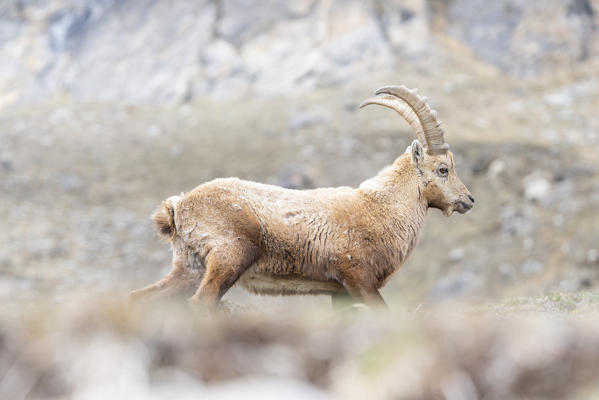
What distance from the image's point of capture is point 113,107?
33250 millimetres

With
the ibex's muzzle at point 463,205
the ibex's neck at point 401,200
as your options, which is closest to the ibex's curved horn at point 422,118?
the ibex's neck at point 401,200

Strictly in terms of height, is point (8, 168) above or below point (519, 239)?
above

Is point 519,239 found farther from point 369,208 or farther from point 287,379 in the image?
point 287,379

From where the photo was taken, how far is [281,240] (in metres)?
6.61

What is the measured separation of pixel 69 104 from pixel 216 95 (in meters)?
7.30

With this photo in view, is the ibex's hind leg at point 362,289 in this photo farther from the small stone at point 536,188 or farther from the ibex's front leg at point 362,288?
the small stone at point 536,188

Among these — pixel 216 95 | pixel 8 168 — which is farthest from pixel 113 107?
pixel 8 168

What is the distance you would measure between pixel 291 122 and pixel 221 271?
23.0 m

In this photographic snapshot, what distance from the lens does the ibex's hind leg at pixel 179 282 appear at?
6410 millimetres

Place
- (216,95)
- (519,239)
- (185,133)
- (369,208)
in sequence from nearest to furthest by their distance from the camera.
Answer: (369,208) < (519,239) < (185,133) < (216,95)

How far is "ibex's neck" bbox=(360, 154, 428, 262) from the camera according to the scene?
730cm

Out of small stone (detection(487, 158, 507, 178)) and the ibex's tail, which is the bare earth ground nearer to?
small stone (detection(487, 158, 507, 178))

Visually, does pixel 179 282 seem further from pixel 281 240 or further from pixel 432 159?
pixel 432 159

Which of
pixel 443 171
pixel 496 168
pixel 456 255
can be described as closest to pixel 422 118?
pixel 443 171
